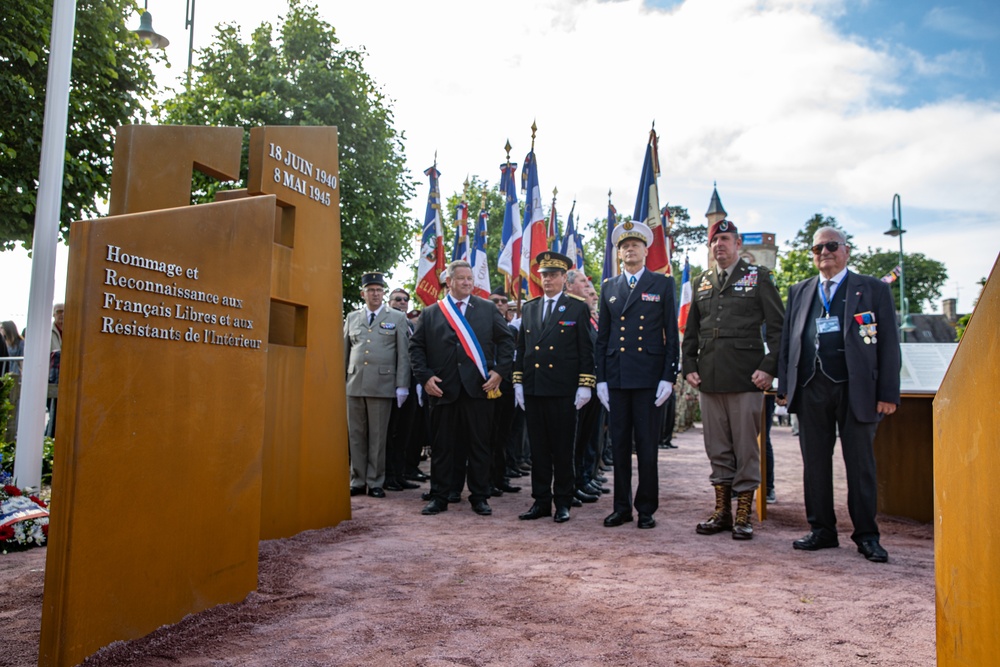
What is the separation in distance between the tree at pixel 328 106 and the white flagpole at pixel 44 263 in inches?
377

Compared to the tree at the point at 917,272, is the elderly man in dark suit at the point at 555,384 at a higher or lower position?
lower

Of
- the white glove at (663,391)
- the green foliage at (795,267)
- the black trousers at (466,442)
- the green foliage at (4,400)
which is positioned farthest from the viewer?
the green foliage at (795,267)

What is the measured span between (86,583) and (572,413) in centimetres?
373

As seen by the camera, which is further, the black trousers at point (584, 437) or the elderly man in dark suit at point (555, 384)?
the black trousers at point (584, 437)

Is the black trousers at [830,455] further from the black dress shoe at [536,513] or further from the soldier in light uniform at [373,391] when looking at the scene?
the soldier in light uniform at [373,391]

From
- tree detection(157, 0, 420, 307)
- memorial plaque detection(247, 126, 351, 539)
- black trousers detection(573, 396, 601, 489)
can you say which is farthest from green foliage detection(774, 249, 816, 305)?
memorial plaque detection(247, 126, 351, 539)

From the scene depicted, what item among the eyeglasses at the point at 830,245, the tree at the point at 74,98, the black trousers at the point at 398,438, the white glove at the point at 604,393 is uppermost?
the tree at the point at 74,98

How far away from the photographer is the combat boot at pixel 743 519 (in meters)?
4.84

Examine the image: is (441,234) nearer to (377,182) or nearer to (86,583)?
(377,182)

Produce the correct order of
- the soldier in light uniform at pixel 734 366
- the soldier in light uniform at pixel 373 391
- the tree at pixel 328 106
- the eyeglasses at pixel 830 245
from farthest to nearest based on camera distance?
the tree at pixel 328 106, the soldier in light uniform at pixel 373 391, the soldier in light uniform at pixel 734 366, the eyeglasses at pixel 830 245

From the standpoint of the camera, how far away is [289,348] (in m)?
4.68

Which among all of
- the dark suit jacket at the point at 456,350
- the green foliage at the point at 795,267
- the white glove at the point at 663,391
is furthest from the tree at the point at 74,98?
the green foliage at the point at 795,267

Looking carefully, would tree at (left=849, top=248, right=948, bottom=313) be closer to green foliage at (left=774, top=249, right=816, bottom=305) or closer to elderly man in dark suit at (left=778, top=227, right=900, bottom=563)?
green foliage at (left=774, top=249, right=816, bottom=305)

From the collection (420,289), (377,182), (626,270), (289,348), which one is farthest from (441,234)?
(289,348)
